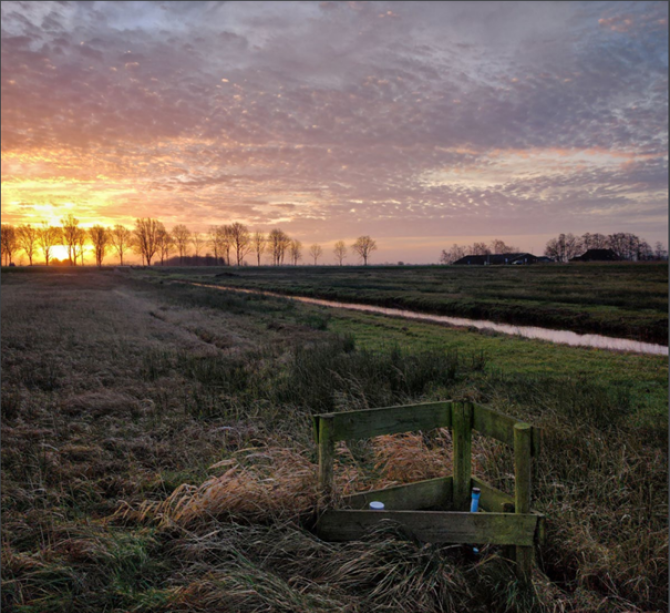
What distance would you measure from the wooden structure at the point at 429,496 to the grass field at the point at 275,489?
0.57ft

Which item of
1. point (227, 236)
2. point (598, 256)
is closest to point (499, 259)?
point (598, 256)

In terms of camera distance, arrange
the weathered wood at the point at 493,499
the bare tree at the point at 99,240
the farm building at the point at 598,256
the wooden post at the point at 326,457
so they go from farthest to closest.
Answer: the bare tree at the point at 99,240 < the farm building at the point at 598,256 < the weathered wood at the point at 493,499 < the wooden post at the point at 326,457

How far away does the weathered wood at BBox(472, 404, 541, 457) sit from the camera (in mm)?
3750

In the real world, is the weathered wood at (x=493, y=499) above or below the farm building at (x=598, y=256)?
below

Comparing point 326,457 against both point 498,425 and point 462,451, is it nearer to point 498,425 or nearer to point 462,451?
point 462,451

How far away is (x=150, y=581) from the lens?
11.5ft

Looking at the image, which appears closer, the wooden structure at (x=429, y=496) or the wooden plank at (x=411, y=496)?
the wooden structure at (x=429, y=496)

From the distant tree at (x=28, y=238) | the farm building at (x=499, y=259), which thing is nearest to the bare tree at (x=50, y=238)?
the distant tree at (x=28, y=238)

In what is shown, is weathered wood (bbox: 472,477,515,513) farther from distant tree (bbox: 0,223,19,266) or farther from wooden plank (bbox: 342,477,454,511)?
distant tree (bbox: 0,223,19,266)

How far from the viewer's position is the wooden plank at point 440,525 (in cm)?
375

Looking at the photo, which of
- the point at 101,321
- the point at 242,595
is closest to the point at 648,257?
the point at 101,321

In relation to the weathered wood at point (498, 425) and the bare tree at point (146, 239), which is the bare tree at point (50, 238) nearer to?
the bare tree at point (146, 239)

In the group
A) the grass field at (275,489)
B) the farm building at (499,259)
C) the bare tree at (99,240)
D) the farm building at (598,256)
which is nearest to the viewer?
the grass field at (275,489)

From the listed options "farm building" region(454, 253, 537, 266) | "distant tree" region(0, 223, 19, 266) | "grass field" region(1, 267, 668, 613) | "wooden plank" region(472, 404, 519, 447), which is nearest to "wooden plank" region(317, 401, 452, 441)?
"wooden plank" region(472, 404, 519, 447)
